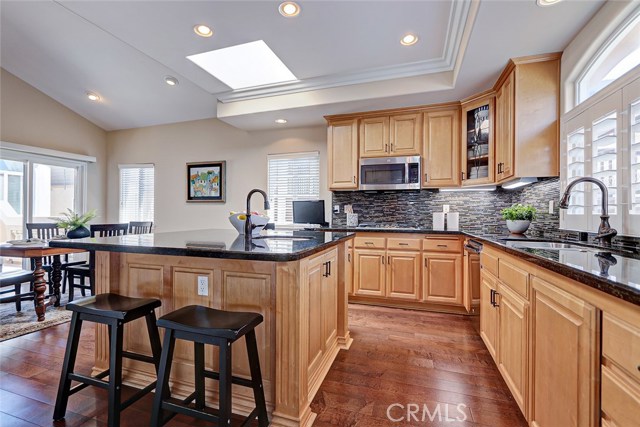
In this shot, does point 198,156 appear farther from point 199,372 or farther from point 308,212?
point 199,372

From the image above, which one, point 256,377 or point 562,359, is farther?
point 256,377

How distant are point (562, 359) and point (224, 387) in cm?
137

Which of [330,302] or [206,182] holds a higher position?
[206,182]

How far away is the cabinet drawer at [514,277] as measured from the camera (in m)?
1.50

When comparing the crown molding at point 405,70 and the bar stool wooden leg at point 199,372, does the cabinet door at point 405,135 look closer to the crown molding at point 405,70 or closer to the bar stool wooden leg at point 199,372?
the crown molding at point 405,70

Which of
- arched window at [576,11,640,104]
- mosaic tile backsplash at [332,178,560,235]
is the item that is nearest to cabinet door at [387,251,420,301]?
mosaic tile backsplash at [332,178,560,235]

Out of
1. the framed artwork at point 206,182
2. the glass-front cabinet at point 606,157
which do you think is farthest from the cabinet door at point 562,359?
the framed artwork at point 206,182

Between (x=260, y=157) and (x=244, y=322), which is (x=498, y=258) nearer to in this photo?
(x=244, y=322)

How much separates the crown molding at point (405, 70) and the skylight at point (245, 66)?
105 millimetres

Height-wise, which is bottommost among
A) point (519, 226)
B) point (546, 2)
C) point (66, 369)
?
point (66, 369)

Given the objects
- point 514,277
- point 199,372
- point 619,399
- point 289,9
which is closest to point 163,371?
point 199,372

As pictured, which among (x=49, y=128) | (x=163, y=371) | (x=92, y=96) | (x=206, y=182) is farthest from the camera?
(x=206, y=182)

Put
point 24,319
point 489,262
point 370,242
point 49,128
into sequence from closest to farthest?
point 489,262
point 24,319
point 370,242
point 49,128

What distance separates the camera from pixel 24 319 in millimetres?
2975
